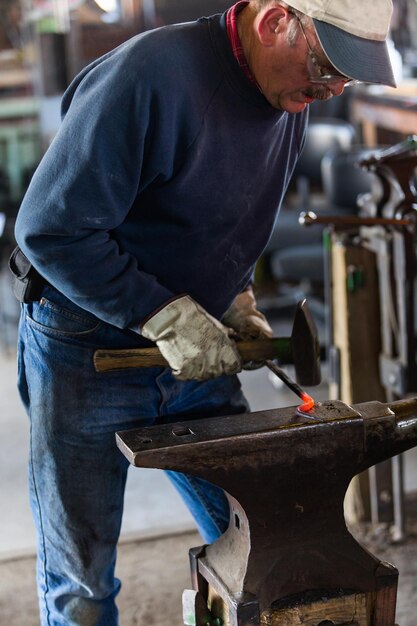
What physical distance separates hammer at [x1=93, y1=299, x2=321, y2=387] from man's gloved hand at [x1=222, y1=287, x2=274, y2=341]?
0.14 m

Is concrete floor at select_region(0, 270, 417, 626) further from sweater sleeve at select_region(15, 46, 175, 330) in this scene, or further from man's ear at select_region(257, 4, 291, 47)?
man's ear at select_region(257, 4, 291, 47)

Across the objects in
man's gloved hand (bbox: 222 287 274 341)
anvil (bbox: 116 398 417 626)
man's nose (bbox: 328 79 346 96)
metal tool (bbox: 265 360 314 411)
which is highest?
man's nose (bbox: 328 79 346 96)

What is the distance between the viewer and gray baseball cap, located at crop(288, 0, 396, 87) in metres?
1.60

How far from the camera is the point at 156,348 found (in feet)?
6.08

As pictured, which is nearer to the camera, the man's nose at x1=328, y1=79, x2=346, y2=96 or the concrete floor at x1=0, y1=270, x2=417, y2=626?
the man's nose at x1=328, y1=79, x2=346, y2=96

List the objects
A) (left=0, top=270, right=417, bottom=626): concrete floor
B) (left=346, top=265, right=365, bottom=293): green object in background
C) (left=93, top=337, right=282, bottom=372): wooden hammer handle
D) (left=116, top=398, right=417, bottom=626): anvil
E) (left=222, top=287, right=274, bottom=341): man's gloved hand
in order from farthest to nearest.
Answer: (left=346, top=265, right=365, bottom=293): green object in background
(left=0, top=270, right=417, bottom=626): concrete floor
(left=222, top=287, right=274, bottom=341): man's gloved hand
(left=93, top=337, right=282, bottom=372): wooden hammer handle
(left=116, top=398, right=417, bottom=626): anvil

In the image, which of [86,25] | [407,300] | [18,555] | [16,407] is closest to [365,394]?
[407,300]

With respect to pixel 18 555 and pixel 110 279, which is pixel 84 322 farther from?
pixel 18 555

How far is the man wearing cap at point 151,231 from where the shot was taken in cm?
165

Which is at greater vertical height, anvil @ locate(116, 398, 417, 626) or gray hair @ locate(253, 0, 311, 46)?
gray hair @ locate(253, 0, 311, 46)

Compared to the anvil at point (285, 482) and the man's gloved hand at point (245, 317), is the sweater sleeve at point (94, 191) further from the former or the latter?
the man's gloved hand at point (245, 317)

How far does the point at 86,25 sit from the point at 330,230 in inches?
225

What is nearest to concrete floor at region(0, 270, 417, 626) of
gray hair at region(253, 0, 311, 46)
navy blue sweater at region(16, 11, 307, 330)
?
navy blue sweater at region(16, 11, 307, 330)

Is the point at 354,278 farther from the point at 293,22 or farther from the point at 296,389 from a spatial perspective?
the point at 293,22
